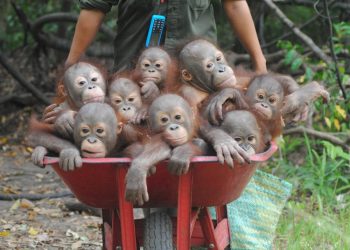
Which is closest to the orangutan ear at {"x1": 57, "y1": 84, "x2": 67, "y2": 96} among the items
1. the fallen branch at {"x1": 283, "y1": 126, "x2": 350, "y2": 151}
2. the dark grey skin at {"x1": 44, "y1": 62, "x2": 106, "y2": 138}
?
the dark grey skin at {"x1": 44, "y1": 62, "x2": 106, "y2": 138}

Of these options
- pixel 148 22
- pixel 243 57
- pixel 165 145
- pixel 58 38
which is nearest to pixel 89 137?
pixel 165 145

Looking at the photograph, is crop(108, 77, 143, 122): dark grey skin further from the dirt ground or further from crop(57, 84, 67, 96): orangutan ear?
the dirt ground

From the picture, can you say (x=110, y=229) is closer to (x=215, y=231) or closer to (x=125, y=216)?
(x=215, y=231)

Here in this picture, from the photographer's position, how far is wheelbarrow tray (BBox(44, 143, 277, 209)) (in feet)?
8.78

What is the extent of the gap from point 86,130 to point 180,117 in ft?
1.19

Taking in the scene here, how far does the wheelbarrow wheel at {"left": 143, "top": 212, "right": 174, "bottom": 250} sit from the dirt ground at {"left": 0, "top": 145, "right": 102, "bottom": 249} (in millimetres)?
1285

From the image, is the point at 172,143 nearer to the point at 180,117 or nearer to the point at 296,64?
the point at 180,117

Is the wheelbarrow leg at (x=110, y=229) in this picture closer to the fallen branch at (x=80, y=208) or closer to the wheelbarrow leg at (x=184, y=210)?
the wheelbarrow leg at (x=184, y=210)

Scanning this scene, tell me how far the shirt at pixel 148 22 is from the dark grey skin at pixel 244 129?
2.37 ft

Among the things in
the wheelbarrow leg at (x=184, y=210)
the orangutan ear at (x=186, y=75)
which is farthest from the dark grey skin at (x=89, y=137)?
the orangutan ear at (x=186, y=75)

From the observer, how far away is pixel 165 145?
2713mm

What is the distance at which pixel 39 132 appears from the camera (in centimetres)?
292

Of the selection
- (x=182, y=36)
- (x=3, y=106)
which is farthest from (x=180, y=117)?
(x=3, y=106)

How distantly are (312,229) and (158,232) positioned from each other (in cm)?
146
